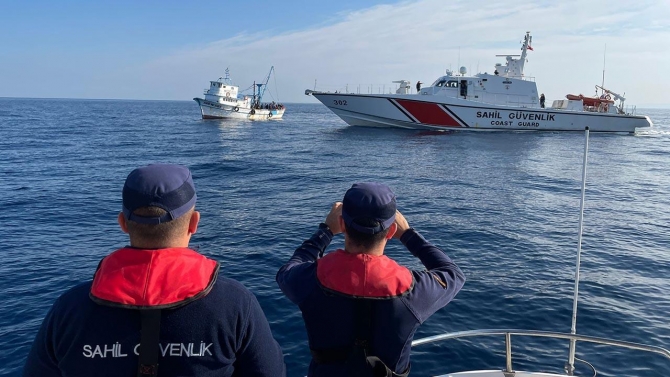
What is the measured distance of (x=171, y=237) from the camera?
5.41ft

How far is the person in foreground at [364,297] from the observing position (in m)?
2.04

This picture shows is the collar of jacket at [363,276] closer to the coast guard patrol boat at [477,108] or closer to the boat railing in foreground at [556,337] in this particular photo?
the boat railing in foreground at [556,337]

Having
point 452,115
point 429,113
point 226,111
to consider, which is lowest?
point 452,115

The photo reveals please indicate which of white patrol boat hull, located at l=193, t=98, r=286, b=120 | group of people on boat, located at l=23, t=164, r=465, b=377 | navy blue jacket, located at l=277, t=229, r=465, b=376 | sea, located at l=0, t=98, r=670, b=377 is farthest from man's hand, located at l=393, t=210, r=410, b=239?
white patrol boat hull, located at l=193, t=98, r=286, b=120

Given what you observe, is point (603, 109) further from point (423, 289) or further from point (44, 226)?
point (423, 289)

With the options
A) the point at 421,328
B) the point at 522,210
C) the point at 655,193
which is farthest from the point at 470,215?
the point at 655,193

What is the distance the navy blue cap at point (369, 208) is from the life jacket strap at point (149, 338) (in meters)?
0.88

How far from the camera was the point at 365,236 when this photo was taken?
2.09 meters

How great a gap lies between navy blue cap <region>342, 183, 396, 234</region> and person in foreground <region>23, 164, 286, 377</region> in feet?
1.95

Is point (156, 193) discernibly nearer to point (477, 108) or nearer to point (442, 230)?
point (442, 230)

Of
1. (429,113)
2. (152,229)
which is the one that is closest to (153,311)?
(152,229)

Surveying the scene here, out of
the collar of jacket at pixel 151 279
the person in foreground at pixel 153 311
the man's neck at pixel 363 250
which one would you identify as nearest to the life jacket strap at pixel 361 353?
the man's neck at pixel 363 250

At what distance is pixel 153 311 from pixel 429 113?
37097 millimetres

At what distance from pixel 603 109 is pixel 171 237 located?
46533mm
